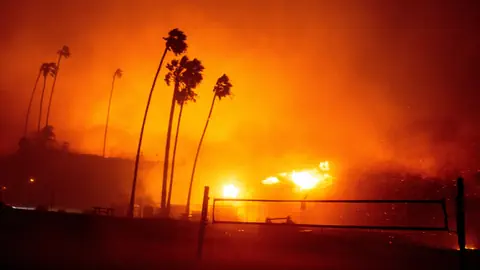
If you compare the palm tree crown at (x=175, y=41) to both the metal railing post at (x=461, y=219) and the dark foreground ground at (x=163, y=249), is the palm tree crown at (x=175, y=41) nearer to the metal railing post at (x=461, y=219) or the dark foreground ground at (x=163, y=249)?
the dark foreground ground at (x=163, y=249)

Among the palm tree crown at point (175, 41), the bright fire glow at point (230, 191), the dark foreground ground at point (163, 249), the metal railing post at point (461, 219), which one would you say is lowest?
the dark foreground ground at point (163, 249)

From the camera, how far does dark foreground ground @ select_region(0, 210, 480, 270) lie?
1497 cm

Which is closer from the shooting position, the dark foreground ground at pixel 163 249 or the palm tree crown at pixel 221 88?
the dark foreground ground at pixel 163 249

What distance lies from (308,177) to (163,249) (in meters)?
42.6

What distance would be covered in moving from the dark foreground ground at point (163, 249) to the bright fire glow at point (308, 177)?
88.2ft

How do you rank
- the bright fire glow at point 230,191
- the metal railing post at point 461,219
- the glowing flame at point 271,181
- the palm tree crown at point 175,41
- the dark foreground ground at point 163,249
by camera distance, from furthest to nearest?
1. the bright fire glow at point 230,191
2. the glowing flame at point 271,181
3. the palm tree crown at point 175,41
4. the dark foreground ground at point 163,249
5. the metal railing post at point 461,219

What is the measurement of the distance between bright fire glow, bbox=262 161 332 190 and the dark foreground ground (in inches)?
1058

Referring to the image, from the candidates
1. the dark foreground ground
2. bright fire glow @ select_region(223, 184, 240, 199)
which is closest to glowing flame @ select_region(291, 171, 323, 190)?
bright fire glow @ select_region(223, 184, 240, 199)

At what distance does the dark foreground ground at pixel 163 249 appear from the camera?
1497 centimetres

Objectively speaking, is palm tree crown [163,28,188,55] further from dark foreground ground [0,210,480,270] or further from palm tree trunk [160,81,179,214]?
dark foreground ground [0,210,480,270]

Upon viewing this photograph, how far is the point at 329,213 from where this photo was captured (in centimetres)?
6066

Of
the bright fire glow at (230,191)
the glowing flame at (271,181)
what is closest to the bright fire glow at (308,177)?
the glowing flame at (271,181)

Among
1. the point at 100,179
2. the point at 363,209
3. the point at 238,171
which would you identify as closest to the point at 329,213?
the point at 363,209

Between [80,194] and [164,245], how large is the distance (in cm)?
5964
